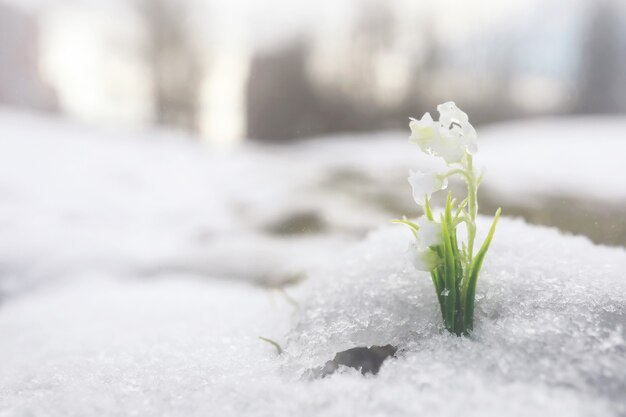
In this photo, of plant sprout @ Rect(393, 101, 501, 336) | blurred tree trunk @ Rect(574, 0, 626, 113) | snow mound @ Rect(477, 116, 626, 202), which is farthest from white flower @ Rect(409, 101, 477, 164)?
blurred tree trunk @ Rect(574, 0, 626, 113)

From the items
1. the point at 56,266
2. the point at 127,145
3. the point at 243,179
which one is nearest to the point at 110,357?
the point at 56,266

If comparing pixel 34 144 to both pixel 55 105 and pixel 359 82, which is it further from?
pixel 359 82

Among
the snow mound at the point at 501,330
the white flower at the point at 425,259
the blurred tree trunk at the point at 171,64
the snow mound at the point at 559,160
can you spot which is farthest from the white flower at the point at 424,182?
the blurred tree trunk at the point at 171,64

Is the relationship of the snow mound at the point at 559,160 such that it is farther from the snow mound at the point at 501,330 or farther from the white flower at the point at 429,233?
the white flower at the point at 429,233

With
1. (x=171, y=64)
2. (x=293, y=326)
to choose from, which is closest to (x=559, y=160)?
(x=293, y=326)

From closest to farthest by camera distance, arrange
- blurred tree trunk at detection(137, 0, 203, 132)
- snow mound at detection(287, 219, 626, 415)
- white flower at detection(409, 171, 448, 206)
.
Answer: snow mound at detection(287, 219, 626, 415), white flower at detection(409, 171, 448, 206), blurred tree trunk at detection(137, 0, 203, 132)

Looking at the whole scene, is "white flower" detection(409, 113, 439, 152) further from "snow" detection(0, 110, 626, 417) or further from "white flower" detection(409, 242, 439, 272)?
"snow" detection(0, 110, 626, 417)
